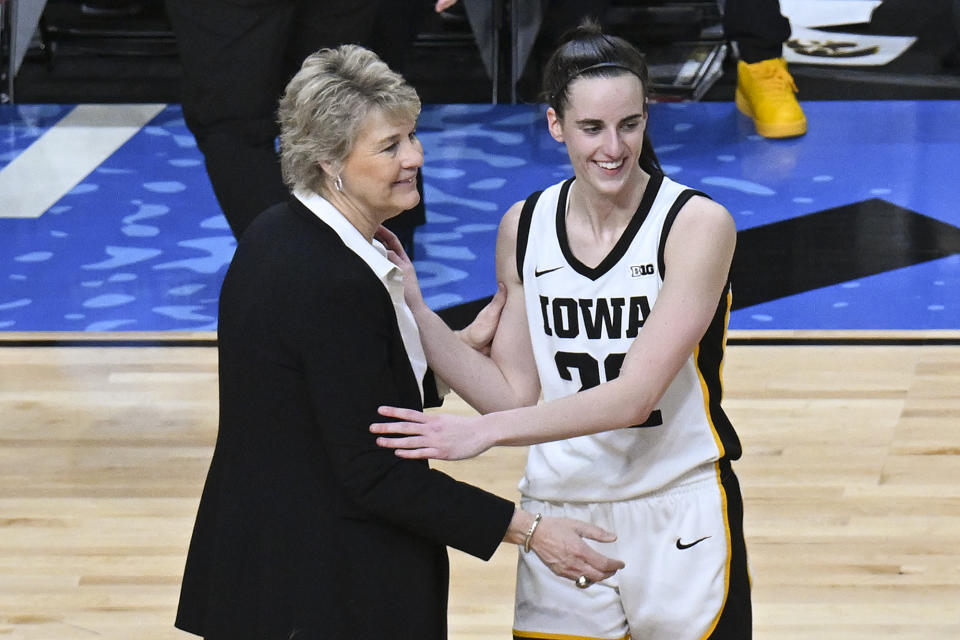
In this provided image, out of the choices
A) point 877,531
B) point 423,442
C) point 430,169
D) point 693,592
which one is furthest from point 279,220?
point 430,169

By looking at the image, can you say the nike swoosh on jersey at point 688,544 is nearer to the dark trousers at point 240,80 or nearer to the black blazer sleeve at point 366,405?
the black blazer sleeve at point 366,405

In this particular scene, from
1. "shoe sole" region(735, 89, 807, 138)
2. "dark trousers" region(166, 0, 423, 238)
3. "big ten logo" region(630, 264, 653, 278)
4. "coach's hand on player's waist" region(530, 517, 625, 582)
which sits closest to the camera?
"coach's hand on player's waist" region(530, 517, 625, 582)

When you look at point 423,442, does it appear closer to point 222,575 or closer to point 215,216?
point 222,575

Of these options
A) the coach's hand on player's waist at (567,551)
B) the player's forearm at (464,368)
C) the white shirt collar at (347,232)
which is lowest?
the coach's hand on player's waist at (567,551)

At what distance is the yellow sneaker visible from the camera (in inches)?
219

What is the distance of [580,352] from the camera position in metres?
1.97

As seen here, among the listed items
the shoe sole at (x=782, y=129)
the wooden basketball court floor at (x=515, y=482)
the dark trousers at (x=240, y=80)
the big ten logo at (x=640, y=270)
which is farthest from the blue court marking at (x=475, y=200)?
the big ten logo at (x=640, y=270)

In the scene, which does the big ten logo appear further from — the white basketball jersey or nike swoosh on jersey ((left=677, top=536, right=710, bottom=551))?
nike swoosh on jersey ((left=677, top=536, right=710, bottom=551))

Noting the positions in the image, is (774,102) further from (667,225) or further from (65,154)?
(667,225)

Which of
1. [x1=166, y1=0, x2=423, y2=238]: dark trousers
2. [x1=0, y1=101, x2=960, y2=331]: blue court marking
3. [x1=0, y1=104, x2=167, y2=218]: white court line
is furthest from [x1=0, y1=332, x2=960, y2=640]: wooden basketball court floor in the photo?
[x1=0, y1=104, x2=167, y2=218]: white court line

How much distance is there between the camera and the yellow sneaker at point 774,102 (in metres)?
5.56

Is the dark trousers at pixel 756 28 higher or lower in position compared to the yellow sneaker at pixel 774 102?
higher

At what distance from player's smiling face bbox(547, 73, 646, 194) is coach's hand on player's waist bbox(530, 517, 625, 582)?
455 mm

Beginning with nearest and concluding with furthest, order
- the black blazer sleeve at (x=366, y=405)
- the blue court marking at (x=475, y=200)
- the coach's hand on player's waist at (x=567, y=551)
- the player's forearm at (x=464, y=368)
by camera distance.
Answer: the black blazer sleeve at (x=366, y=405)
the coach's hand on player's waist at (x=567, y=551)
the player's forearm at (x=464, y=368)
the blue court marking at (x=475, y=200)
